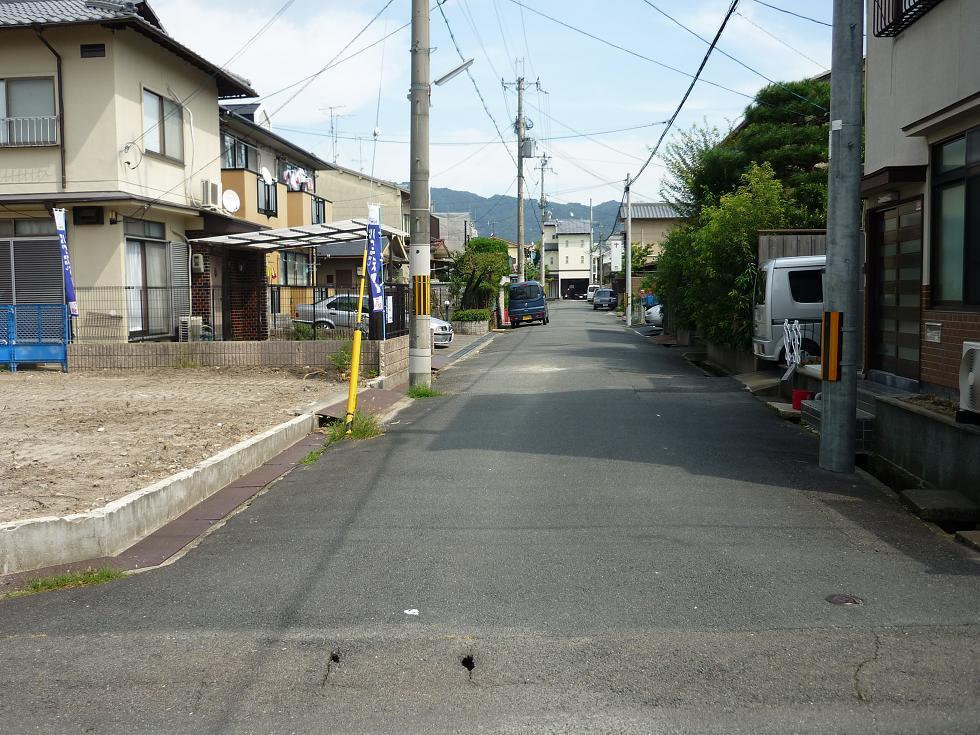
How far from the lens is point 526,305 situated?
4184 cm

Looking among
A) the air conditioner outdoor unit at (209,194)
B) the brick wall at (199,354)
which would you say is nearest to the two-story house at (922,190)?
the brick wall at (199,354)

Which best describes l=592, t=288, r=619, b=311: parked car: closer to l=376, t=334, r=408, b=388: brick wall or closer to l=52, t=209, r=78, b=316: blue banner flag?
l=376, t=334, r=408, b=388: brick wall

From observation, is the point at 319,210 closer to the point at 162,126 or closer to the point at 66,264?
the point at 162,126

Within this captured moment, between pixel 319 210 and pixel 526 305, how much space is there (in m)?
12.2

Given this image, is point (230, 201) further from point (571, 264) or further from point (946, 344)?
point (571, 264)

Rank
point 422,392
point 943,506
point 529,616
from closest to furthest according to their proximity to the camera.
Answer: point 529,616
point 943,506
point 422,392

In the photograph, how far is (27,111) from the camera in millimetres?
18625

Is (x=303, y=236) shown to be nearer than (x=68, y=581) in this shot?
No

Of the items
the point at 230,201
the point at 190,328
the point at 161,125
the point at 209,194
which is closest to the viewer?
the point at 190,328

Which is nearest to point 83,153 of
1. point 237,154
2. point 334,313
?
point 334,313

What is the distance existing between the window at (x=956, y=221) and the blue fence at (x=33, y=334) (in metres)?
15.0

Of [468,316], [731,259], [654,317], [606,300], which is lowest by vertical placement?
[654,317]

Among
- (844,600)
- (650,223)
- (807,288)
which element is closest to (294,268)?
(807,288)

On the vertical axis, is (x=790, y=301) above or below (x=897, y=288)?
below
